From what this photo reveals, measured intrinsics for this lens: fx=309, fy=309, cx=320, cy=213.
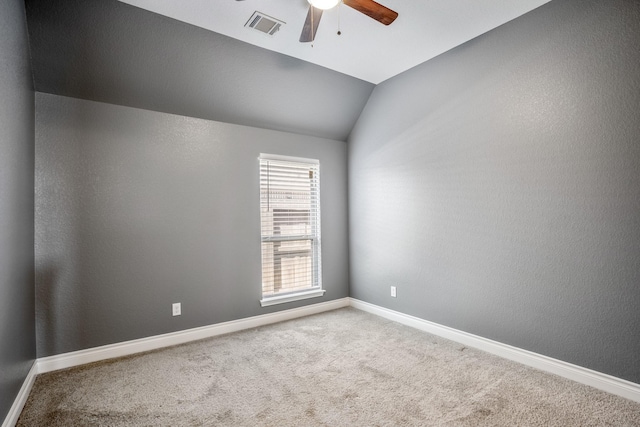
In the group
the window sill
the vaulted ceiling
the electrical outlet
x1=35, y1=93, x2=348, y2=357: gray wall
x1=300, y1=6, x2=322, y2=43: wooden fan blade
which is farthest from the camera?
the window sill

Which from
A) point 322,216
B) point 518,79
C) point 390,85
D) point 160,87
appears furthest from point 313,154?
point 518,79

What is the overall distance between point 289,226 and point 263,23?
2.19m

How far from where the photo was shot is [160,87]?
2.88 metres

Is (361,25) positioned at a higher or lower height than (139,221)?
higher

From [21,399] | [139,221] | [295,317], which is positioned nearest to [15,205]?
[139,221]

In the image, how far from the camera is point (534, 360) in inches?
97.1

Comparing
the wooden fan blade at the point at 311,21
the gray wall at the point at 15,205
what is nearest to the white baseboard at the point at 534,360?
the wooden fan blade at the point at 311,21

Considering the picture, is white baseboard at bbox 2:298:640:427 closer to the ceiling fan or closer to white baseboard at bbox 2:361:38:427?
white baseboard at bbox 2:361:38:427

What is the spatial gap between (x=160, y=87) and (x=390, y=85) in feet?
8.15

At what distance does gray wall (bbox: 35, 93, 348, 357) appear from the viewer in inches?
102

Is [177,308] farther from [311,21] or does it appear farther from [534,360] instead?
[534,360]

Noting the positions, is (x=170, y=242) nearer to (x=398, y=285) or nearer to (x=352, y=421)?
(x=352, y=421)

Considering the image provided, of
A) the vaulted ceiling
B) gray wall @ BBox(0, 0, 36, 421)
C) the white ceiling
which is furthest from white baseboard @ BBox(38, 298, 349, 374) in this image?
the white ceiling

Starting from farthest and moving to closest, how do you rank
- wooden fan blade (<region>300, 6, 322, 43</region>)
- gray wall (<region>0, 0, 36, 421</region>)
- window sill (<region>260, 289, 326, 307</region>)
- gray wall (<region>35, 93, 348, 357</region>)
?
window sill (<region>260, 289, 326, 307</region>)
gray wall (<region>35, 93, 348, 357</region>)
wooden fan blade (<region>300, 6, 322, 43</region>)
gray wall (<region>0, 0, 36, 421</region>)
